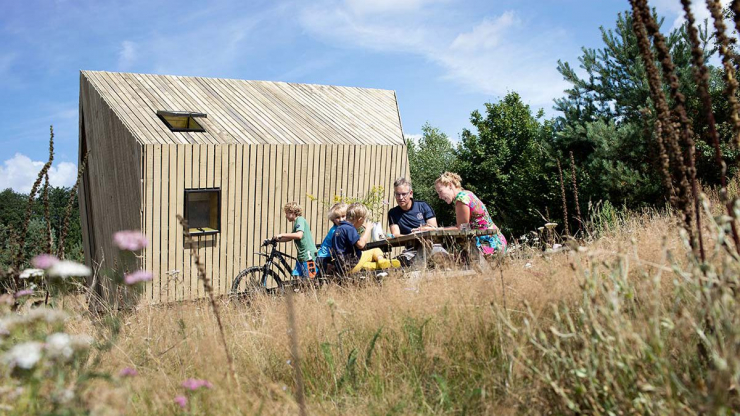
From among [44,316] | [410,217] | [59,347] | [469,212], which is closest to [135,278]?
[44,316]

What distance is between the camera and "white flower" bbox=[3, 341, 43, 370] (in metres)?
1.97

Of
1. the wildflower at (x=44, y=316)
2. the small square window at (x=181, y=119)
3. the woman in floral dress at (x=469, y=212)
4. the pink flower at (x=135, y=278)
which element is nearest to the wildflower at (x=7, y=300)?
the wildflower at (x=44, y=316)

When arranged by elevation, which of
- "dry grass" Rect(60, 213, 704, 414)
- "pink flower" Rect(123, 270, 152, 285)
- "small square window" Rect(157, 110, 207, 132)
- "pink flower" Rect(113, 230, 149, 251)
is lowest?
"dry grass" Rect(60, 213, 704, 414)

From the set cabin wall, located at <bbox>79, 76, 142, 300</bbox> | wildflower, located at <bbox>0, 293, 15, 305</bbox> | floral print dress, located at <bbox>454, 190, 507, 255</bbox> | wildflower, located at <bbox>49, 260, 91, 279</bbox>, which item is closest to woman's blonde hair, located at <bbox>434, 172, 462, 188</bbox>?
floral print dress, located at <bbox>454, 190, 507, 255</bbox>

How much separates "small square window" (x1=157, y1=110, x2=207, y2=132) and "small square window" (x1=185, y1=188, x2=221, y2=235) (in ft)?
Result: 4.24

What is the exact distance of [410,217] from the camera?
735 centimetres

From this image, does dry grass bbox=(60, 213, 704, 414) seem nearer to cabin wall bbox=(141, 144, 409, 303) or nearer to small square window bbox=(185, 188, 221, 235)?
cabin wall bbox=(141, 144, 409, 303)

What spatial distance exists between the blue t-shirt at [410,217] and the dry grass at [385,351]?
113 inches

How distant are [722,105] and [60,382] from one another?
13.9 metres

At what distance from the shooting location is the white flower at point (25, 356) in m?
1.97

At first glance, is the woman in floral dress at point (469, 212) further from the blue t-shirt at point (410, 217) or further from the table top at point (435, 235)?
the blue t-shirt at point (410, 217)

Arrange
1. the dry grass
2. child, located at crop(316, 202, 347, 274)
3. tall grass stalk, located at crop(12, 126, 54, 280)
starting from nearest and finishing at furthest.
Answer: the dry grass → tall grass stalk, located at crop(12, 126, 54, 280) → child, located at crop(316, 202, 347, 274)

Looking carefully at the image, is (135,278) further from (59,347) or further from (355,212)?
(355,212)

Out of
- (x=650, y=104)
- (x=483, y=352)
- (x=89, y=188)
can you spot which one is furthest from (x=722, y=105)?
(x=89, y=188)
